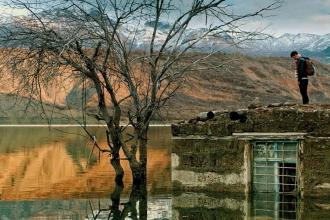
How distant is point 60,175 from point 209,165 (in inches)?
325

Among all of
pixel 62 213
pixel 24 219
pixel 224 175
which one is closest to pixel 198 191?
pixel 224 175

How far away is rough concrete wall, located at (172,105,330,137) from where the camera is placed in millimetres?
18047

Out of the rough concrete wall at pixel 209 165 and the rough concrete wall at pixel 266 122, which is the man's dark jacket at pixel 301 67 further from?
the rough concrete wall at pixel 209 165

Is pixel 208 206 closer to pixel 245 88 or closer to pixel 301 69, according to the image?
pixel 301 69

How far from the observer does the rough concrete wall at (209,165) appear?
62.1ft

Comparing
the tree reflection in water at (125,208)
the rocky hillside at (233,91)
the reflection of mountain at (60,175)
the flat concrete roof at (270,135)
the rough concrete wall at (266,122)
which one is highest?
the rocky hillside at (233,91)

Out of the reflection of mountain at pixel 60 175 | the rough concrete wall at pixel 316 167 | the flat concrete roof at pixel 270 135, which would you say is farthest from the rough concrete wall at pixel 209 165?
the rough concrete wall at pixel 316 167

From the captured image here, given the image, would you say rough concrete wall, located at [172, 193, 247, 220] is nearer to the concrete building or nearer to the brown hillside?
the concrete building

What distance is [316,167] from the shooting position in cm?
1794

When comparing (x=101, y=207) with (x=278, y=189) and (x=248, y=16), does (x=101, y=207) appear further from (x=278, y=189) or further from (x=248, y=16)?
(x=248, y=16)

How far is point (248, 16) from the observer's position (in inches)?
817

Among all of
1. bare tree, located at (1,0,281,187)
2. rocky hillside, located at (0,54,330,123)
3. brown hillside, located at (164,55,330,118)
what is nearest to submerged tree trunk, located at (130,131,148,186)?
bare tree, located at (1,0,281,187)

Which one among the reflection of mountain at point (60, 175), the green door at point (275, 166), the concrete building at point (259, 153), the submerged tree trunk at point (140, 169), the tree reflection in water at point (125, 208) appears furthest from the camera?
the submerged tree trunk at point (140, 169)

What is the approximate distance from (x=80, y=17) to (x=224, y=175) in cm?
634
